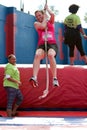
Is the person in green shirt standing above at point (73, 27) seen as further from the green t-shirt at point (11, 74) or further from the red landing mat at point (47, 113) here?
the red landing mat at point (47, 113)

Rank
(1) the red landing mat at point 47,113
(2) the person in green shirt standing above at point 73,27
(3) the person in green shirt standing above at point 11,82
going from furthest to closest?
(2) the person in green shirt standing above at point 73,27, (1) the red landing mat at point 47,113, (3) the person in green shirt standing above at point 11,82

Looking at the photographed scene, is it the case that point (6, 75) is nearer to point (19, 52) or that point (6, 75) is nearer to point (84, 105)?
point (84, 105)

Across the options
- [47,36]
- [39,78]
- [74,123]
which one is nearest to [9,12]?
[39,78]

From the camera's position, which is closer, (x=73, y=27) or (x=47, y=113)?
(x=47, y=113)

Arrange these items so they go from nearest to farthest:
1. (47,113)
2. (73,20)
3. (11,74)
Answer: (11,74)
(47,113)
(73,20)

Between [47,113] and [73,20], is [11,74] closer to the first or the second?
[47,113]

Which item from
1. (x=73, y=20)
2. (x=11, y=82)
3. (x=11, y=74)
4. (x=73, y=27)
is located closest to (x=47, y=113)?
(x=11, y=82)

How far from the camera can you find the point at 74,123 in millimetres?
4848

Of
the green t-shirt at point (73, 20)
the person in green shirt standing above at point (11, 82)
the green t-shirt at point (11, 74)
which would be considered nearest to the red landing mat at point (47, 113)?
the person in green shirt standing above at point (11, 82)

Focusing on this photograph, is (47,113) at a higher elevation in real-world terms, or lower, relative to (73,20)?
lower

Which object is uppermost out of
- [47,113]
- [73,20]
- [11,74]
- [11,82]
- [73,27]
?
[73,20]

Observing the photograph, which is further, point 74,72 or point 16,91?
point 74,72

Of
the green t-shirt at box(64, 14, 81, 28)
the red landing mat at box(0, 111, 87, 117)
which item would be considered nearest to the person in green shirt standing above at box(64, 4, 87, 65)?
the green t-shirt at box(64, 14, 81, 28)

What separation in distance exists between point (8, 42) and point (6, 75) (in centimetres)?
638
